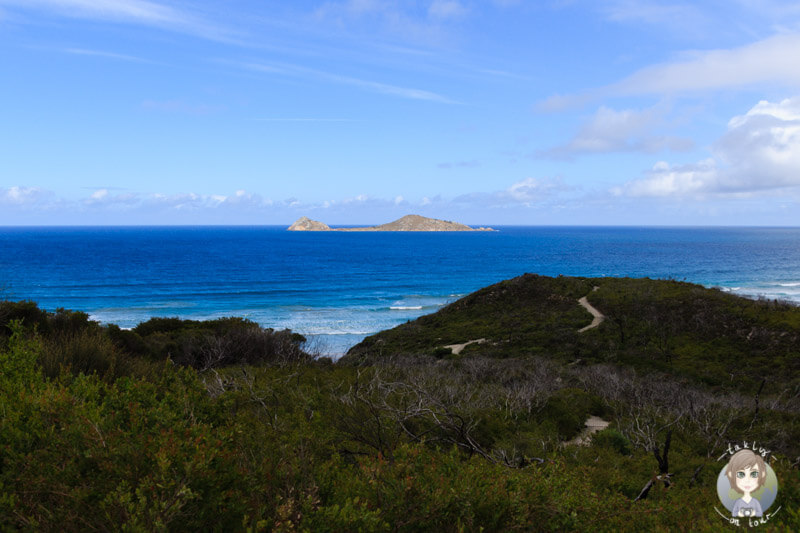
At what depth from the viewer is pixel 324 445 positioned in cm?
550

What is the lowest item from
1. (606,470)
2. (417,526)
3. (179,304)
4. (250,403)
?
(179,304)

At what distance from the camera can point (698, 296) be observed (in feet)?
118

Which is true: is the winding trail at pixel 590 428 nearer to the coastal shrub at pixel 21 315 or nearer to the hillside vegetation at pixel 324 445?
the hillside vegetation at pixel 324 445

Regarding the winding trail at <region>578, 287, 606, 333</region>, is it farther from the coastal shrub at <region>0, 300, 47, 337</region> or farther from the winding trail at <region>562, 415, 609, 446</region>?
the coastal shrub at <region>0, 300, 47, 337</region>

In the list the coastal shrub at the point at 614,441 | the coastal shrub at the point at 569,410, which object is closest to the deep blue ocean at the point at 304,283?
the coastal shrub at the point at 569,410

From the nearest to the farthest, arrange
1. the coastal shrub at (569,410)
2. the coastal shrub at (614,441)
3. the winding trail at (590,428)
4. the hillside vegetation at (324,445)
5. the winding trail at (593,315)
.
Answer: the hillside vegetation at (324,445)
the coastal shrub at (614,441)
the winding trail at (590,428)
the coastal shrub at (569,410)
the winding trail at (593,315)

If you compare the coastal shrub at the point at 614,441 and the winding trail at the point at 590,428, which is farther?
the winding trail at the point at 590,428

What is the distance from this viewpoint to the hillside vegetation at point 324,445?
2957 mm

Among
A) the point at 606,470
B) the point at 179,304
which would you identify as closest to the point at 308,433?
the point at 606,470

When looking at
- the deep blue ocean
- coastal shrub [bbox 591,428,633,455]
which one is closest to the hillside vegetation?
coastal shrub [bbox 591,428,633,455]

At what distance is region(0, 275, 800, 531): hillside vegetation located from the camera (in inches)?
116

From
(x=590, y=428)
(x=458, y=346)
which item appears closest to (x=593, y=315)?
(x=458, y=346)

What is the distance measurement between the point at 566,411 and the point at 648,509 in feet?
23.4

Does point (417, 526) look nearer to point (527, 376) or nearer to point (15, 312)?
point (15, 312)
